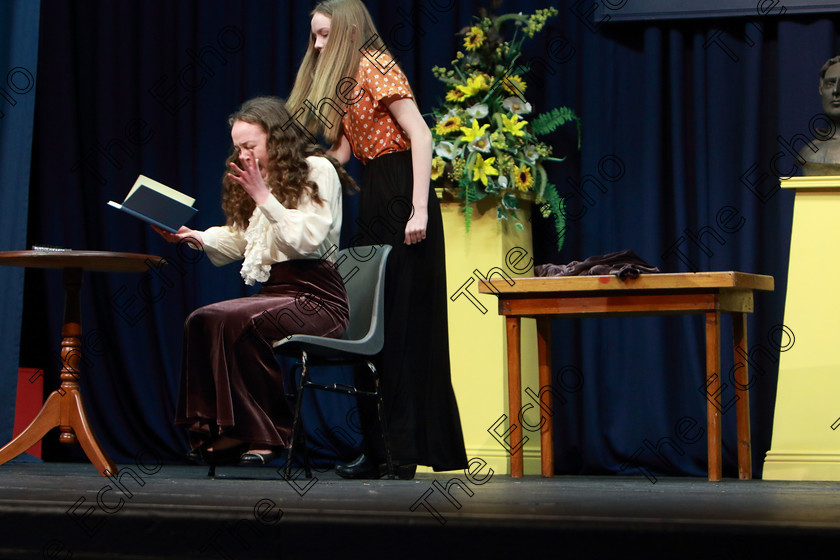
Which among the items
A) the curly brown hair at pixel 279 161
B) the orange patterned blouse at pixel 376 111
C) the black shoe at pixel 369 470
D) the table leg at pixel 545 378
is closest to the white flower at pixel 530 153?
the table leg at pixel 545 378

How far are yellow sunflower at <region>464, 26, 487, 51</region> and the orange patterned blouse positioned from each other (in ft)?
Answer: 3.00

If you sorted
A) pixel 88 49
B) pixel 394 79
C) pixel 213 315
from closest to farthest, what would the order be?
pixel 213 315 → pixel 394 79 → pixel 88 49

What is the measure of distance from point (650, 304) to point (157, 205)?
1484 mm

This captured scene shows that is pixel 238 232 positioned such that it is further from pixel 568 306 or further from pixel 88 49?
pixel 88 49

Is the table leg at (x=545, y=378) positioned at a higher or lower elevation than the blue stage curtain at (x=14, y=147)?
lower

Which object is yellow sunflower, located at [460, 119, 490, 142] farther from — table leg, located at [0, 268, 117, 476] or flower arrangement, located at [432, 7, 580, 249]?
table leg, located at [0, 268, 117, 476]

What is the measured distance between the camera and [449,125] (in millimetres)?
3748

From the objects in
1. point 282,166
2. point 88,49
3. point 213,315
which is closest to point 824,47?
point 282,166

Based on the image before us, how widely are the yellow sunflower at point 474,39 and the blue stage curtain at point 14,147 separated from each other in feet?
6.05

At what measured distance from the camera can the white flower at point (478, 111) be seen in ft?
12.2

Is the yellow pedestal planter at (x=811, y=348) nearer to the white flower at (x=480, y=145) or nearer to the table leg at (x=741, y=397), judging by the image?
the table leg at (x=741, y=397)

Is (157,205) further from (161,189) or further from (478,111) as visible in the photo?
(478,111)

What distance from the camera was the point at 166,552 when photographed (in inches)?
62.8

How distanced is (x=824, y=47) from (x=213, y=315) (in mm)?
2463
